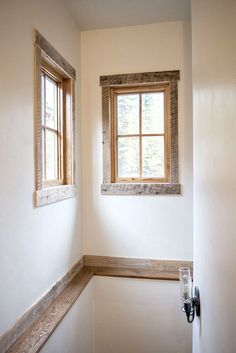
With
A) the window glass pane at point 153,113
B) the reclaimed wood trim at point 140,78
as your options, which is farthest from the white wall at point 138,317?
the reclaimed wood trim at point 140,78

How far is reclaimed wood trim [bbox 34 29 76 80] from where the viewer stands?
1588 millimetres

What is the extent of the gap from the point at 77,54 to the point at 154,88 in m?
0.77

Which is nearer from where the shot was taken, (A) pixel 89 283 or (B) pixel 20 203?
(B) pixel 20 203

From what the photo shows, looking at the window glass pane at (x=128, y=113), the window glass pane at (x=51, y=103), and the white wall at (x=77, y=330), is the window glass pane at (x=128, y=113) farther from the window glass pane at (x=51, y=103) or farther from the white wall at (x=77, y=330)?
the white wall at (x=77, y=330)

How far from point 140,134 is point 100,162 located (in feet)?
1.50

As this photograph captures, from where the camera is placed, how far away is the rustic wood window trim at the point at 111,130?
228cm

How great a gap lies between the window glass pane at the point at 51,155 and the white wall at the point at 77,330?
38.3 inches

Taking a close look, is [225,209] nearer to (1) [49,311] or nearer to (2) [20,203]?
(2) [20,203]

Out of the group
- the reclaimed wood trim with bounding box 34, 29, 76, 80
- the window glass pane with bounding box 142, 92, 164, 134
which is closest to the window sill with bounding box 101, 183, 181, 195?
the window glass pane with bounding box 142, 92, 164, 134

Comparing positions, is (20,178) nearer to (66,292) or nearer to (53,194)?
(53,194)

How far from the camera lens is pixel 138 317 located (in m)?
2.21

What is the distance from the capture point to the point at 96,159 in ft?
7.96

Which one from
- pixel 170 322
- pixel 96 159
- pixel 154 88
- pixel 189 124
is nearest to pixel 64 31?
pixel 154 88

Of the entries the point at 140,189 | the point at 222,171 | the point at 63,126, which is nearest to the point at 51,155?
the point at 63,126
